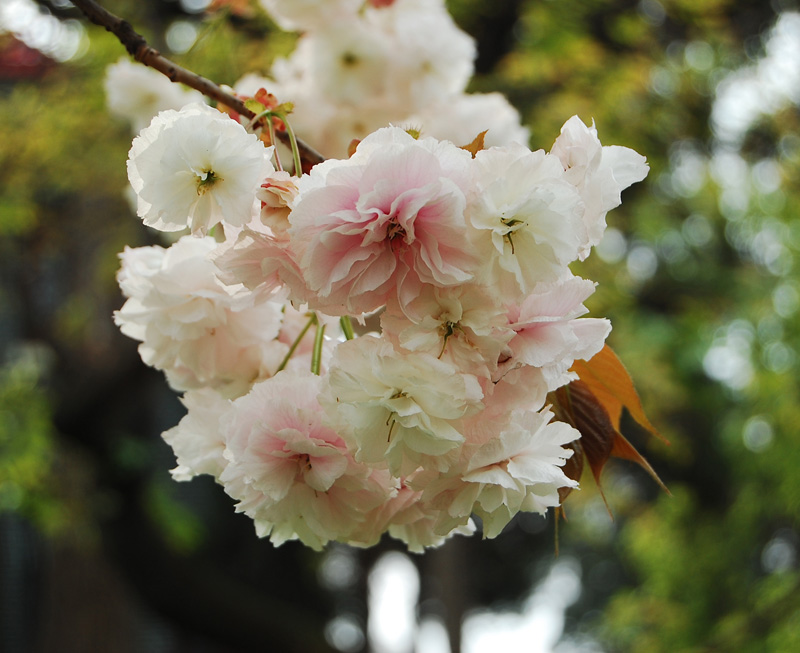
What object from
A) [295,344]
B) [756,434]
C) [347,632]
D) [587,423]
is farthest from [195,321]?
[347,632]

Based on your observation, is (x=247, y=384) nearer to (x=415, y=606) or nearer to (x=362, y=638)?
(x=415, y=606)

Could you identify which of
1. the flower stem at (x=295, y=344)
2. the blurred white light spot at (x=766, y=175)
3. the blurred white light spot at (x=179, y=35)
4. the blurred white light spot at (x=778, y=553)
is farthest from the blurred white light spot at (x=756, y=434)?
the flower stem at (x=295, y=344)

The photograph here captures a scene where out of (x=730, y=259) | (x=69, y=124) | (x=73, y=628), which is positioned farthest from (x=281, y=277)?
(x=730, y=259)

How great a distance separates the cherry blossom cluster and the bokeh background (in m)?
1.70

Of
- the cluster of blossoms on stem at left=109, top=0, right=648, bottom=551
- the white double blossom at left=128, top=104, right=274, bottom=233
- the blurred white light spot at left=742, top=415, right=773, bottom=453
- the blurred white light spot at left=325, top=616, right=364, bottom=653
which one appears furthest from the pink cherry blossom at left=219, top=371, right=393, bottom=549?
the blurred white light spot at left=325, top=616, right=364, bottom=653

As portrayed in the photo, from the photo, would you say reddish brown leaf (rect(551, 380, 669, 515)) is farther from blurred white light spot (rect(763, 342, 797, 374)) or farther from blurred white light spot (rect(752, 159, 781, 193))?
blurred white light spot (rect(752, 159, 781, 193))

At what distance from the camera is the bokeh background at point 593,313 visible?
2895mm

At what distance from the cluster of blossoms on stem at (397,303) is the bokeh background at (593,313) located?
1693 mm

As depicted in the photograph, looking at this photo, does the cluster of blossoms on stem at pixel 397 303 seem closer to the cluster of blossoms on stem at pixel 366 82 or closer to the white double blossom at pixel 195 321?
the white double blossom at pixel 195 321

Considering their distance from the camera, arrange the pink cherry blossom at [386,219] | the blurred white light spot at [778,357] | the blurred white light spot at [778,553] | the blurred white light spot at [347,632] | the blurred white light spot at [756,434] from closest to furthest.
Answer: the pink cherry blossom at [386,219] → the blurred white light spot at [778,357] → the blurred white light spot at [756,434] → the blurred white light spot at [778,553] → the blurred white light spot at [347,632]

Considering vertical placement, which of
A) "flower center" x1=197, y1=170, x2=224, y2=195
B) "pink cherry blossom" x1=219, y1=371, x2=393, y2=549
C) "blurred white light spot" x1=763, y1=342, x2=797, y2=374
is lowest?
"pink cherry blossom" x1=219, y1=371, x2=393, y2=549

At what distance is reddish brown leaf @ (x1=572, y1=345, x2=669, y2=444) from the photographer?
0.63m

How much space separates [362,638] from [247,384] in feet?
20.3

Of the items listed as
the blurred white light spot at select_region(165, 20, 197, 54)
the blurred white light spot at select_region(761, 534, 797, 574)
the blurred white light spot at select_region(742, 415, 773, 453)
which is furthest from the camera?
the blurred white light spot at select_region(761, 534, 797, 574)
